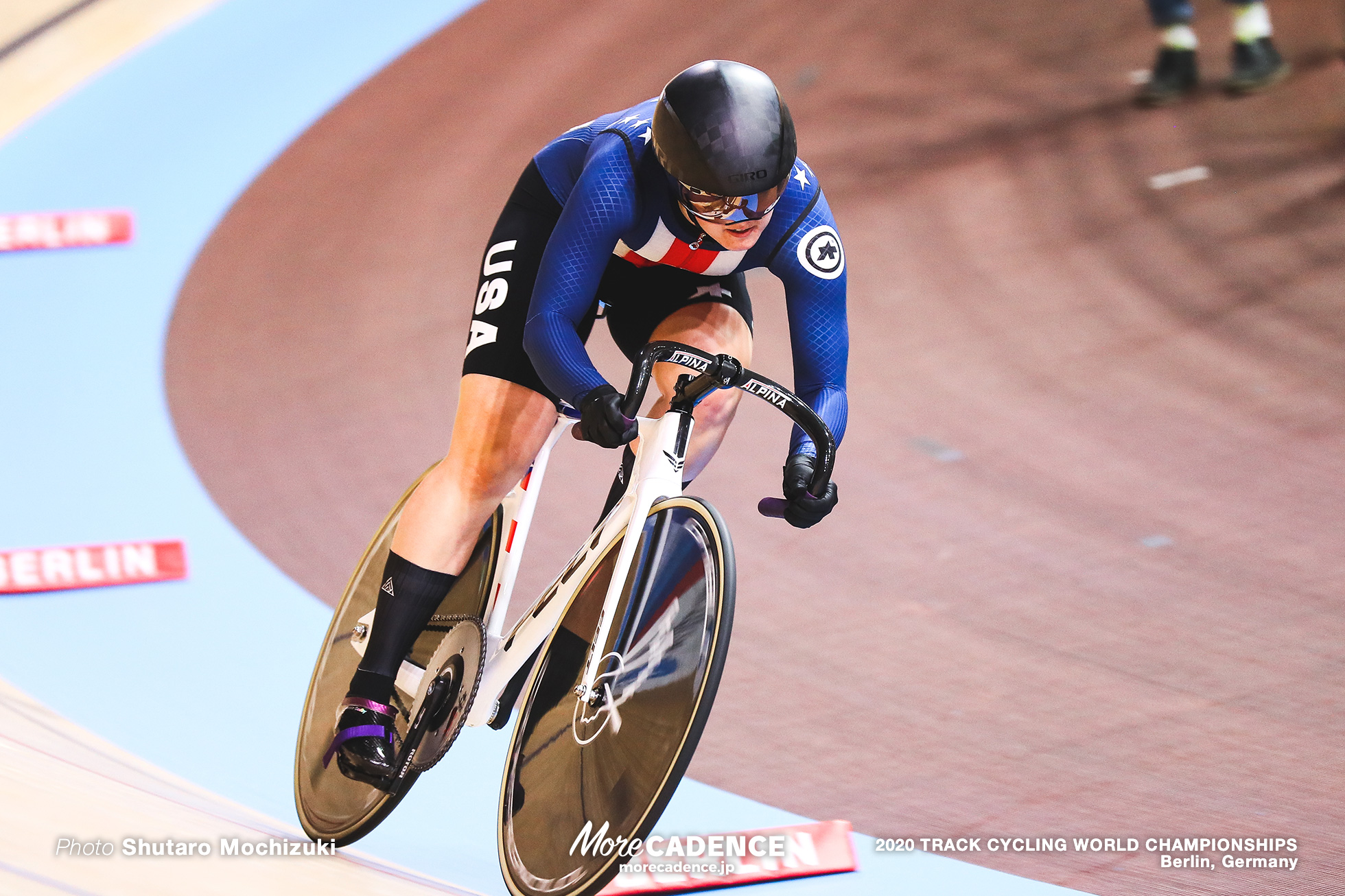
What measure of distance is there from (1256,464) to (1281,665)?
4.30 ft

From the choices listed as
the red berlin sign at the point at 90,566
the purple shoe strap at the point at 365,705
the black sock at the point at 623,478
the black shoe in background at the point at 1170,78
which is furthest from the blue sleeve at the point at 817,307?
the black shoe in background at the point at 1170,78

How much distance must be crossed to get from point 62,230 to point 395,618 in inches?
202

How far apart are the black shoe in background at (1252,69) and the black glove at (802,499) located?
6258 mm

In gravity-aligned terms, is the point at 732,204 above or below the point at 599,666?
above

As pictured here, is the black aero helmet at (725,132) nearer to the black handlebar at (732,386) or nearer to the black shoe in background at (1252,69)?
the black handlebar at (732,386)

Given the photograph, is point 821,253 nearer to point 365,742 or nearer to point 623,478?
point 623,478

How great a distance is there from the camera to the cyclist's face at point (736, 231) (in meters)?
2.29

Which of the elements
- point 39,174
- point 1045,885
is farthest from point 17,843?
point 39,174

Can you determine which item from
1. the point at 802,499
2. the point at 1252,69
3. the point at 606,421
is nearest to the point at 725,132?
the point at 606,421

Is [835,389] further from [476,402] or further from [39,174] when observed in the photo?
[39,174]

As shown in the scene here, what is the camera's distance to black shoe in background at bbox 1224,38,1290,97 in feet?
24.7

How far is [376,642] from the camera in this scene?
2.80 metres

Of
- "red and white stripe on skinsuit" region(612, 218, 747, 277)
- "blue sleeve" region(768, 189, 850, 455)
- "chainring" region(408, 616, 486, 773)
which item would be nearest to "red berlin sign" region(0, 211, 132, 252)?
"chainring" region(408, 616, 486, 773)

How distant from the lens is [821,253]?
2.49 m
